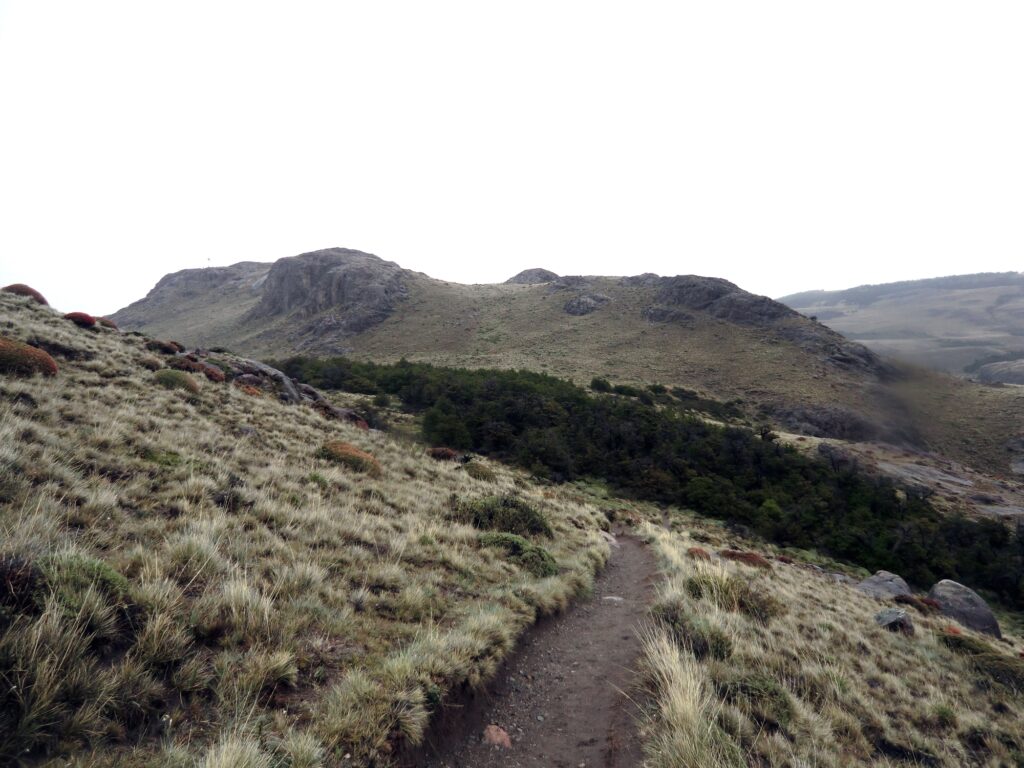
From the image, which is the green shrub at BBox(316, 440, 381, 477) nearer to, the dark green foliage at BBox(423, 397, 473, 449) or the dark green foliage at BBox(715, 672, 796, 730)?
the dark green foliage at BBox(715, 672, 796, 730)

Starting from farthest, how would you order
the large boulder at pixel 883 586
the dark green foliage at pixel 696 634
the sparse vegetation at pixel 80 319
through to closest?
the sparse vegetation at pixel 80 319 < the large boulder at pixel 883 586 < the dark green foliage at pixel 696 634

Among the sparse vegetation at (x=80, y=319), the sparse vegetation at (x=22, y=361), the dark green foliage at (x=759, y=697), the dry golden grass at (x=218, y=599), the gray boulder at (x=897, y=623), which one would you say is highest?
the sparse vegetation at (x=80, y=319)

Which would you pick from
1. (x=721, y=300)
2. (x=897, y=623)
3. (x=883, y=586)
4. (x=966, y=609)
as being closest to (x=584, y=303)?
(x=721, y=300)

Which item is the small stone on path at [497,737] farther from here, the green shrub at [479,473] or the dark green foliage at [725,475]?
the dark green foliage at [725,475]

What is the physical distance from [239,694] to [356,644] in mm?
1465

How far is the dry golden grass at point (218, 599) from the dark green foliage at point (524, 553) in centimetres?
34

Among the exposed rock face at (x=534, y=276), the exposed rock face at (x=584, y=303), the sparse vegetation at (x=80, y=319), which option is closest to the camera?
the sparse vegetation at (x=80, y=319)

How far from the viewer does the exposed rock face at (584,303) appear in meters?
89.5

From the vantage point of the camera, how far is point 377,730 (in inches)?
155

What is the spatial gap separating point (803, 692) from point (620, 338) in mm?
73423

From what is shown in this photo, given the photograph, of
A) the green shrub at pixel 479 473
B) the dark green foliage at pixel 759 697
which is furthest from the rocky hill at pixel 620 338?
the dark green foliage at pixel 759 697

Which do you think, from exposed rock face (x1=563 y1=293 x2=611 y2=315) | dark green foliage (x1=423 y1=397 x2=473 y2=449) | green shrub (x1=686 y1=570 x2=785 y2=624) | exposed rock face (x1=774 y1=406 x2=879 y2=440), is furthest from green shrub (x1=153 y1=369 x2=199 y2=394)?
exposed rock face (x1=563 y1=293 x2=611 y2=315)

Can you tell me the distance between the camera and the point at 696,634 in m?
7.10

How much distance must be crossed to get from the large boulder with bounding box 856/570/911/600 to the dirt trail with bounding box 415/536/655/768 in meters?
16.8
